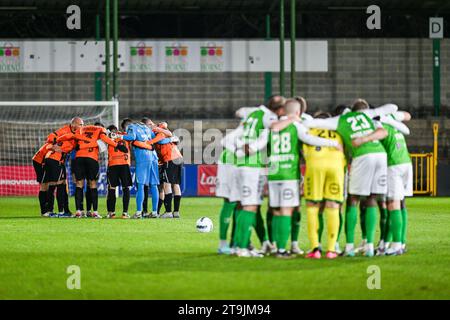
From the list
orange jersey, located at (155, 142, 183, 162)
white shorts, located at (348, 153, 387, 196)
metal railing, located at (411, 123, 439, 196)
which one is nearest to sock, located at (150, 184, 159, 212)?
orange jersey, located at (155, 142, 183, 162)

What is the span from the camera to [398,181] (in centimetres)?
1430

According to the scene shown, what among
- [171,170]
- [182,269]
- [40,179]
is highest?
[171,170]

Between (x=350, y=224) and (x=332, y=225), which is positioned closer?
(x=332, y=225)

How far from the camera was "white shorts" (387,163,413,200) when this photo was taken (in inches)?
558

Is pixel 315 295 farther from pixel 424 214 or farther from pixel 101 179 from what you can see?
pixel 101 179

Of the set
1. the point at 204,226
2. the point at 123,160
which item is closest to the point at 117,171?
the point at 123,160

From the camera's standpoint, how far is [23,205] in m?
27.5

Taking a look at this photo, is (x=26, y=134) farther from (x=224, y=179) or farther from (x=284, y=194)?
(x=284, y=194)

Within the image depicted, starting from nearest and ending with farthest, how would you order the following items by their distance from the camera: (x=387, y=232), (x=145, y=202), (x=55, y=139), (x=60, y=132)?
(x=387, y=232)
(x=60, y=132)
(x=55, y=139)
(x=145, y=202)

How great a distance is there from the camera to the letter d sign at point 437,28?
37.3 m

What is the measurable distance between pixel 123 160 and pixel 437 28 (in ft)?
62.1

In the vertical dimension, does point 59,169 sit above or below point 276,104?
below

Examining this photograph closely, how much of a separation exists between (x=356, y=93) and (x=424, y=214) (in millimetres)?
13534

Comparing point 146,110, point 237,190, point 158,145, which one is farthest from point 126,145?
point 146,110
